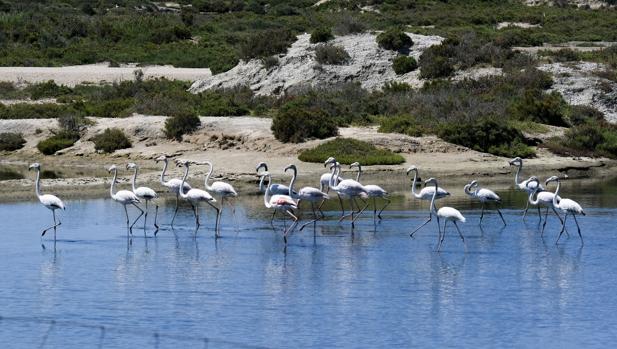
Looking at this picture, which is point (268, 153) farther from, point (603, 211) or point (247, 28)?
point (247, 28)

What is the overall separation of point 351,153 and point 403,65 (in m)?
14.8

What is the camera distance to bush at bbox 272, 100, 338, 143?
118 feet

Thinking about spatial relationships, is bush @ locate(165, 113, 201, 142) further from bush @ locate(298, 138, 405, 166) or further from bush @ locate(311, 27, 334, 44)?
bush @ locate(311, 27, 334, 44)

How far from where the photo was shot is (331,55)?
49.4 meters

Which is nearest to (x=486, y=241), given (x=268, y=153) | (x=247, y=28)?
(x=268, y=153)

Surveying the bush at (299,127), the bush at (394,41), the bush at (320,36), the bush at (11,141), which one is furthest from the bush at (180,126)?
the bush at (394,41)

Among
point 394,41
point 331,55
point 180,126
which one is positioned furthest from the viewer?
point 394,41

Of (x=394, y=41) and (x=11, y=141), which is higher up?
(x=394, y=41)

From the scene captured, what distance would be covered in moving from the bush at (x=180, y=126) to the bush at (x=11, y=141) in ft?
16.7

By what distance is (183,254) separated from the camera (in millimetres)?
21328

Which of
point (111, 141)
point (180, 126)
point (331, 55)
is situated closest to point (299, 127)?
point (180, 126)

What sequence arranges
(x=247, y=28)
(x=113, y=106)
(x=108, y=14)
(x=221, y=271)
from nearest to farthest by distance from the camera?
1. (x=221, y=271)
2. (x=113, y=106)
3. (x=247, y=28)
4. (x=108, y=14)

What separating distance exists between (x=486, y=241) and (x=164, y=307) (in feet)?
26.2

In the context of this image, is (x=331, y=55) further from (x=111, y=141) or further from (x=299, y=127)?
(x=111, y=141)
